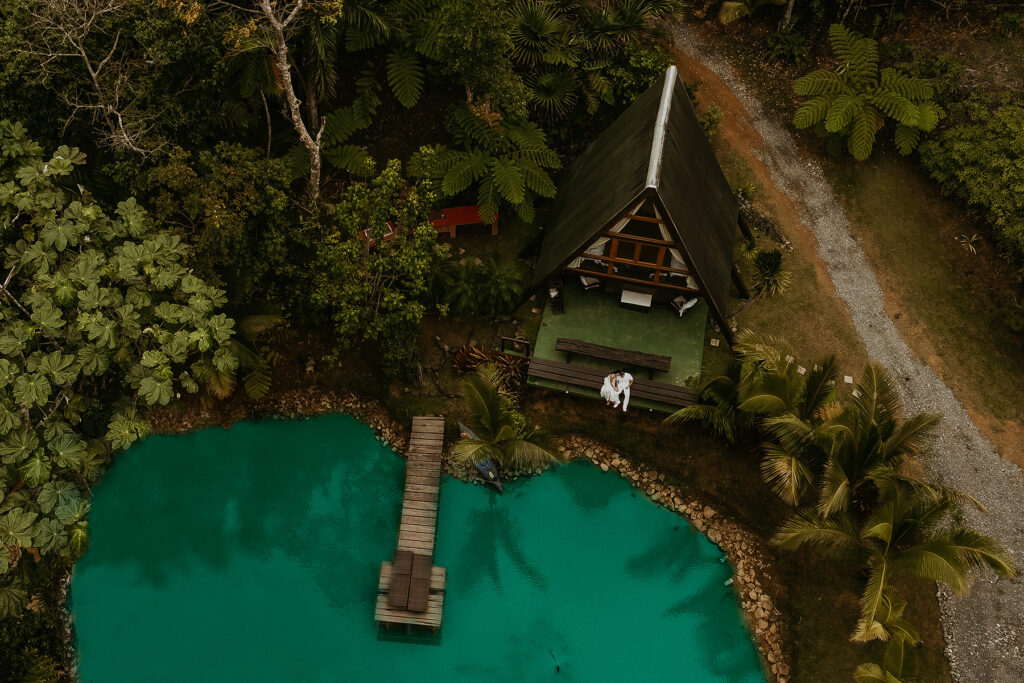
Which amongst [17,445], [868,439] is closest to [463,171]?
[868,439]

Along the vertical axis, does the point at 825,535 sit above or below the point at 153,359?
below

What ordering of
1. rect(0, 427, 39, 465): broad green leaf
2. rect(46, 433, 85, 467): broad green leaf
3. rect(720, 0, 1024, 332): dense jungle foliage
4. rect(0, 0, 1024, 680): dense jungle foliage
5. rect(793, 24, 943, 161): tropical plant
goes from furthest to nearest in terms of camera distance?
1. rect(793, 24, 943, 161): tropical plant
2. rect(720, 0, 1024, 332): dense jungle foliage
3. rect(0, 0, 1024, 680): dense jungle foliage
4. rect(46, 433, 85, 467): broad green leaf
5. rect(0, 427, 39, 465): broad green leaf

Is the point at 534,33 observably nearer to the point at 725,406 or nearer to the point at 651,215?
the point at 651,215

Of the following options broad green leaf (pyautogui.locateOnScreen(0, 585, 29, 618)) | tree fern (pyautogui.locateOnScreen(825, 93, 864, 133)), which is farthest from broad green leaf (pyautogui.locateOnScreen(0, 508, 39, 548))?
tree fern (pyautogui.locateOnScreen(825, 93, 864, 133))

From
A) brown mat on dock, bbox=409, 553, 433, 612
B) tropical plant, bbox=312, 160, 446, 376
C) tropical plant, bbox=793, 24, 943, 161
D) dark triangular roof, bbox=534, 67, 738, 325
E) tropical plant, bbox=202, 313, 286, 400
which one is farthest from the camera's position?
tropical plant, bbox=793, 24, 943, 161

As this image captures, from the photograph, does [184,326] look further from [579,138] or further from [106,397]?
[579,138]

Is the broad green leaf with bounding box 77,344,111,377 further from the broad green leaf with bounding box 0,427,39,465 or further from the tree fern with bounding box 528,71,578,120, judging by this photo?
the tree fern with bounding box 528,71,578,120
